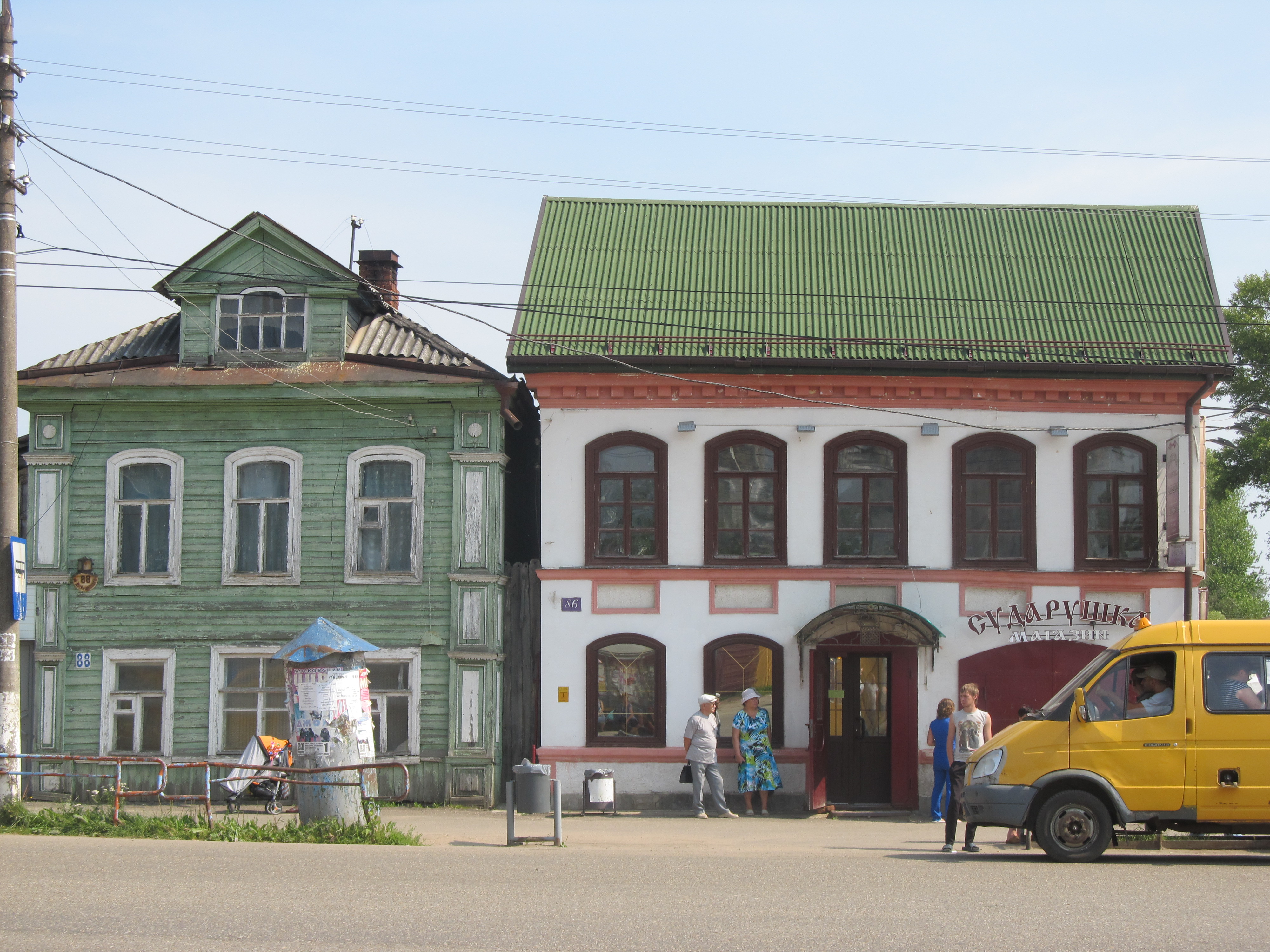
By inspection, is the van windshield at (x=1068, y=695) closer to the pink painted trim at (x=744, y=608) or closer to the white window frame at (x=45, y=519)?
the pink painted trim at (x=744, y=608)

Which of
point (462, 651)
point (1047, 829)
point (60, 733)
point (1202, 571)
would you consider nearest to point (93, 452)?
point (60, 733)

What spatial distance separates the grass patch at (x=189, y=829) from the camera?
549 inches

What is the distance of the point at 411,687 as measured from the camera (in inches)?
775

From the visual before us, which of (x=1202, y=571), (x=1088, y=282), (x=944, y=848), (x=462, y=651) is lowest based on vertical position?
(x=944, y=848)

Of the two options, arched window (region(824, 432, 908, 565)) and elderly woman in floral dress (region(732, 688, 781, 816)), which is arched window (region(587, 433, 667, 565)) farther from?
elderly woman in floral dress (region(732, 688, 781, 816))

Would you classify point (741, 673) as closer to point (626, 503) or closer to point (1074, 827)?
point (626, 503)

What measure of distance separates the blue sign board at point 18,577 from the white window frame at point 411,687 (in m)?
5.71

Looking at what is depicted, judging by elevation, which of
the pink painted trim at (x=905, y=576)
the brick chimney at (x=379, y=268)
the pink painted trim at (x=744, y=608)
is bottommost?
the pink painted trim at (x=744, y=608)

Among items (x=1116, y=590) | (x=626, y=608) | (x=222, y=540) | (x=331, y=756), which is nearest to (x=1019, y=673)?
(x=1116, y=590)

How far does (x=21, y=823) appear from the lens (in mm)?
14305

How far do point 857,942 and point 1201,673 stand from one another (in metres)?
5.90

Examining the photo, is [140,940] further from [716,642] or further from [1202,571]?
[1202,571]

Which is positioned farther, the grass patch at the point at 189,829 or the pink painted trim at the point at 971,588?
the pink painted trim at the point at 971,588

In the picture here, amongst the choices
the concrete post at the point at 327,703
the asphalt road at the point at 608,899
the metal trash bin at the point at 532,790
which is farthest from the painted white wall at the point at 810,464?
the asphalt road at the point at 608,899
